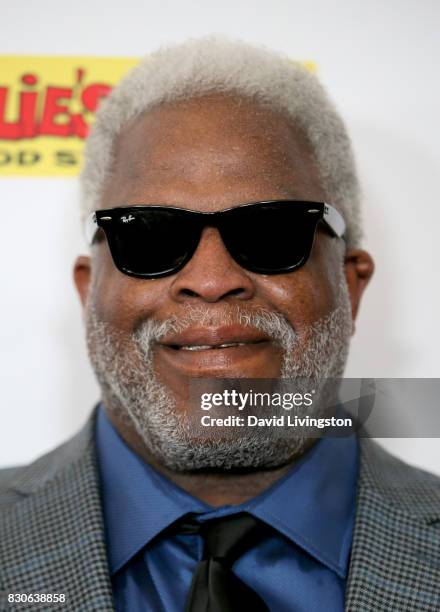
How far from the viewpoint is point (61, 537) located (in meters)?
1.35

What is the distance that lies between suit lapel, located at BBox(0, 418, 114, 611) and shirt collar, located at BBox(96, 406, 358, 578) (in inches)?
1.9

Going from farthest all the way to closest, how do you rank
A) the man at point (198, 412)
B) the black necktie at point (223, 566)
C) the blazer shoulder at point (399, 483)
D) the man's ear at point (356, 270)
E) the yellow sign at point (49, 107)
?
the yellow sign at point (49, 107) < the man's ear at point (356, 270) < the blazer shoulder at point (399, 483) < the man at point (198, 412) < the black necktie at point (223, 566)

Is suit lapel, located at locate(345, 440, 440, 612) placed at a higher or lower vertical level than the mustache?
lower

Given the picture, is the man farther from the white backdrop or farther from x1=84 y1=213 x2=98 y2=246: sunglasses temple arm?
the white backdrop

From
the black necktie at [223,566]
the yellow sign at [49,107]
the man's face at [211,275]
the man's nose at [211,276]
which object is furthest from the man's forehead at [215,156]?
the black necktie at [223,566]

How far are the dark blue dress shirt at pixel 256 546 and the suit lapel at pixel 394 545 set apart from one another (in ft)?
0.18

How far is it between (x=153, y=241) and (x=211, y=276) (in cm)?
15

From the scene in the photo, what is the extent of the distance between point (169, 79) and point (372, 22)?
2.76 ft

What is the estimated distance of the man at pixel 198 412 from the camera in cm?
132

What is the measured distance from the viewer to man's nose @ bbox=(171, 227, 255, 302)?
132 cm

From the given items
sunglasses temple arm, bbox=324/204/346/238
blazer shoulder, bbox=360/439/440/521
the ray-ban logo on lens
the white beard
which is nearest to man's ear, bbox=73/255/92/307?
the white beard

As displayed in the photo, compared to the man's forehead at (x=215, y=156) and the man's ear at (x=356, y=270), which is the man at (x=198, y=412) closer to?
the man's forehead at (x=215, y=156)

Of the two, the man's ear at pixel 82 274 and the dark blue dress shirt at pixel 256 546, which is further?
the man's ear at pixel 82 274

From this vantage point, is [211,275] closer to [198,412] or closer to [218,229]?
[218,229]
